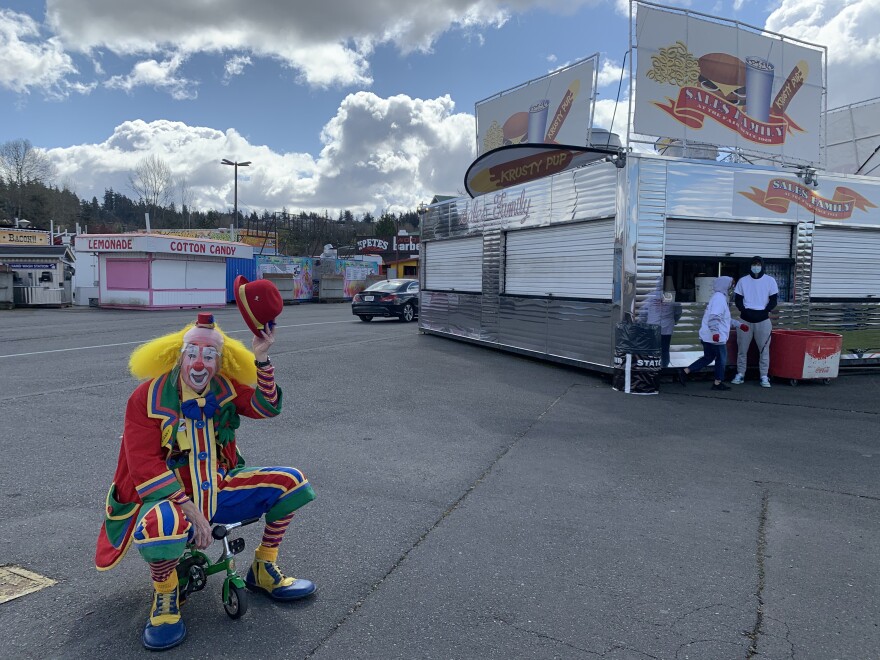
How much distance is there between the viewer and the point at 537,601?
3.19 meters

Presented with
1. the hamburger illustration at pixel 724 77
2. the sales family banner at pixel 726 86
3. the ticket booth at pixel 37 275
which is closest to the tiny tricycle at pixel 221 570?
the sales family banner at pixel 726 86

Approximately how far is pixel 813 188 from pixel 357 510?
33.1 ft

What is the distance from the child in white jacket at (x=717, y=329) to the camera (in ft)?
30.0

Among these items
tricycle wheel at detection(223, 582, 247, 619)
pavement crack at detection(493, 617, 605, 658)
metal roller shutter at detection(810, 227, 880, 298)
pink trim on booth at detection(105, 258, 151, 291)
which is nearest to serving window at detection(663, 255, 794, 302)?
metal roller shutter at detection(810, 227, 880, 298)

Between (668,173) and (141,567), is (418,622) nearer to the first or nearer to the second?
(141,567)

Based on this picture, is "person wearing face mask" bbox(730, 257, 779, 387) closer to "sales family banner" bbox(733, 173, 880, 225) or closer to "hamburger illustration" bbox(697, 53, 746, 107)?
"sales family banner" bbox(733, 173, 880, 225)

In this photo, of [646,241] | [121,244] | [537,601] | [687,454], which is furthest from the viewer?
[121,244]

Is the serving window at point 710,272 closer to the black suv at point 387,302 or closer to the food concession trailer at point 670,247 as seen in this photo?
the food concession trailer at point 670,247

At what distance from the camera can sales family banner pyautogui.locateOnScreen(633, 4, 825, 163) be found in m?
10.1

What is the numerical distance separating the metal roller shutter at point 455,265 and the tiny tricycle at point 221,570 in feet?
36.2

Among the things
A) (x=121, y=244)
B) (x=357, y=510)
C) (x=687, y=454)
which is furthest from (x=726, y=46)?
(x=121, y=244)

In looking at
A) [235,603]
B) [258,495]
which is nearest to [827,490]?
[258,495]

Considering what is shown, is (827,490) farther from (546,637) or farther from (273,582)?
(273,582)

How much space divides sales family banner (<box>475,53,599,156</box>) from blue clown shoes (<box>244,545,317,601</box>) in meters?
11.6
